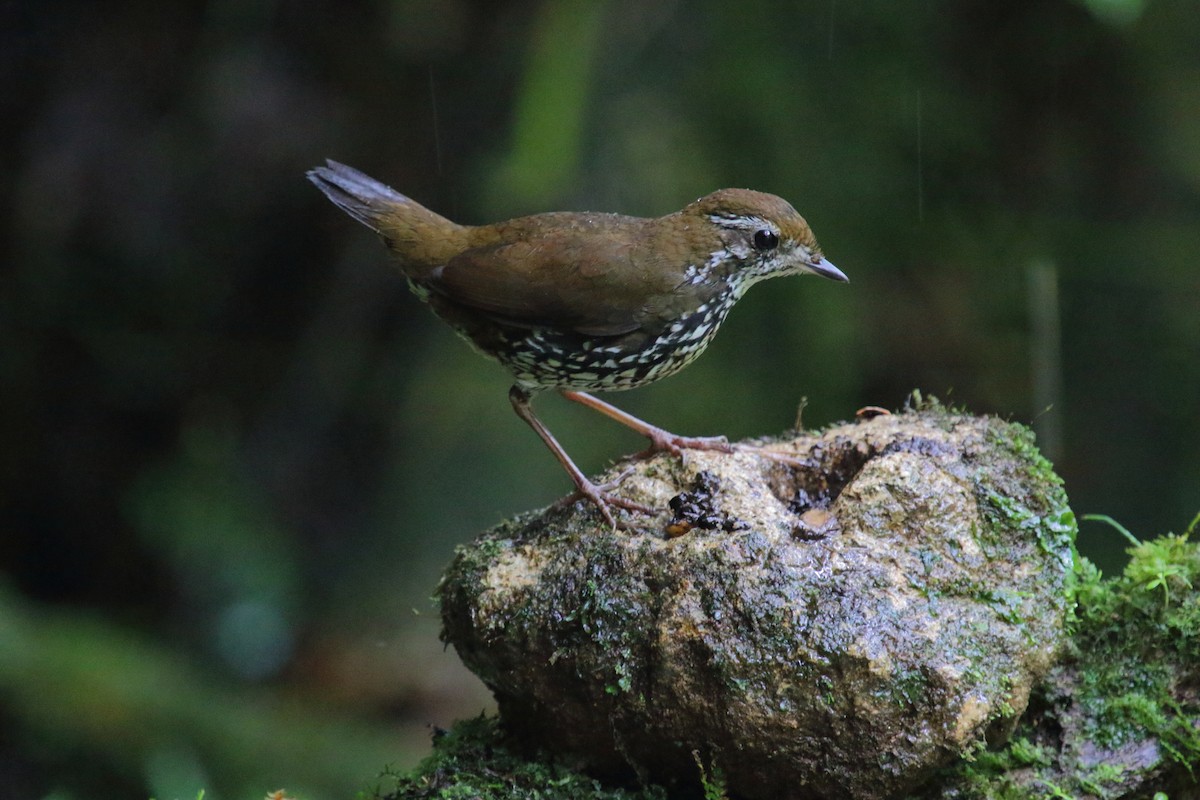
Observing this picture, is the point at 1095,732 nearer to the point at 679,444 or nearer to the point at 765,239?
the point at 679,444

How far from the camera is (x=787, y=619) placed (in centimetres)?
286

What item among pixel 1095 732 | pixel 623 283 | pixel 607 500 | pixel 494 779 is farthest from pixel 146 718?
pixel 1095 732

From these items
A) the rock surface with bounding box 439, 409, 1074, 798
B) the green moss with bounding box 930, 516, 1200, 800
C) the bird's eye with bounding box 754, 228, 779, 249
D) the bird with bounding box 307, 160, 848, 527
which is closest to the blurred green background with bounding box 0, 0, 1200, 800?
the bird with bounding box 307, 160, 848, 527

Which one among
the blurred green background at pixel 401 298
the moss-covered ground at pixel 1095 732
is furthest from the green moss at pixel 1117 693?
the blurred green background at pixel 401 298

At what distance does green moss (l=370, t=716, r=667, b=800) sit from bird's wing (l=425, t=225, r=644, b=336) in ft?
4.84

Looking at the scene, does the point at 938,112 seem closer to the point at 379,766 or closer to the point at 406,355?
the point at 406,355

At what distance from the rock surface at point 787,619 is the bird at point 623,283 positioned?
590 millimetres

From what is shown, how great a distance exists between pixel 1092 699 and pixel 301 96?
5.06 metres

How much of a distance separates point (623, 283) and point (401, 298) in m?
3.34

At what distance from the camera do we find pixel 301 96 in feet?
20.2

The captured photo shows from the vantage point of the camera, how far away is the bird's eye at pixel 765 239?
3.89 metres

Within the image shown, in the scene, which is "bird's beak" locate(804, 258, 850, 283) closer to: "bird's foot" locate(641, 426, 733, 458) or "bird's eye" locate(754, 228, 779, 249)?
"bird's eye" locate(754, 228, 779, 249)

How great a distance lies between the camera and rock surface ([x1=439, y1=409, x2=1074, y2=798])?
2797 mm

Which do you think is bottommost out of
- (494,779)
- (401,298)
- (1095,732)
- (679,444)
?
(1095,732)
